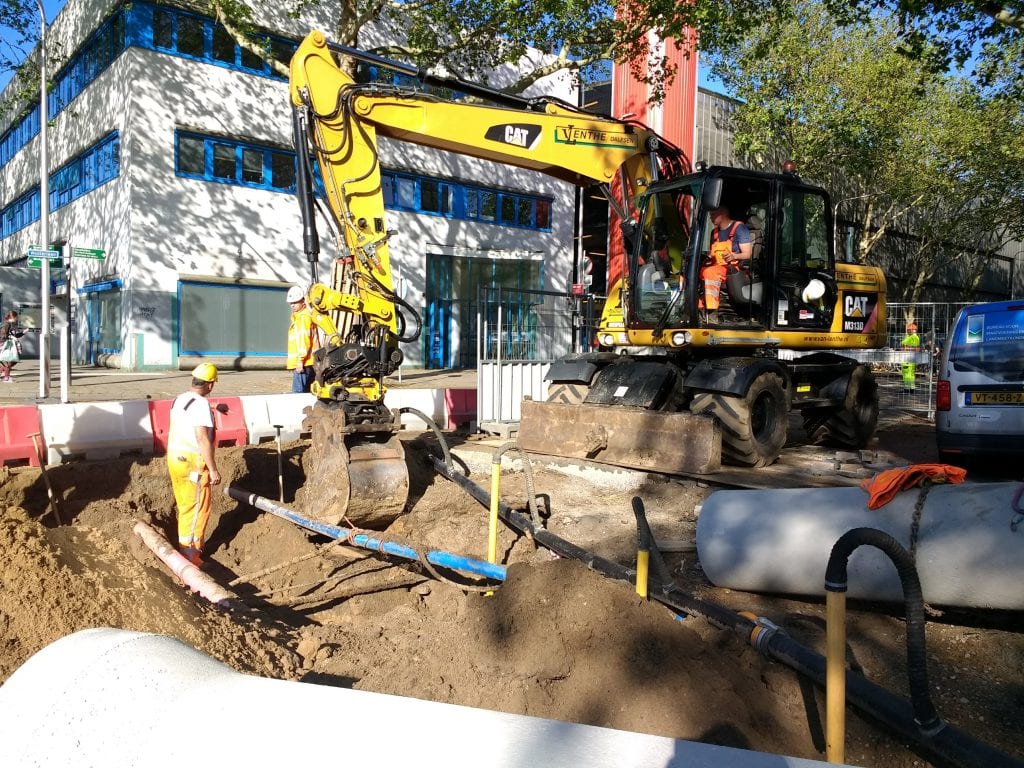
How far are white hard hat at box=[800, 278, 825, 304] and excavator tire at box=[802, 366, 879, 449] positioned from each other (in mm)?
1812

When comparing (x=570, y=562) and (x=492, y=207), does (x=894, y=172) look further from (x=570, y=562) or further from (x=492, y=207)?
(x=570, y=562)

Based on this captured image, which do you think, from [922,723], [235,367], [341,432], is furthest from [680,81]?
[922,723]

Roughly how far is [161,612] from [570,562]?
2393 mm

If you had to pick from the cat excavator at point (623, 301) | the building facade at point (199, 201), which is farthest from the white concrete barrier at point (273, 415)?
the building facade at point (199, 201)

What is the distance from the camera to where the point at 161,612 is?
445cm

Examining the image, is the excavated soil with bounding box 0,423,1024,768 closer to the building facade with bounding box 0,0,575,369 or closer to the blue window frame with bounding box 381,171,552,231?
Answer: the building facade with bounding box 0,0,575,369

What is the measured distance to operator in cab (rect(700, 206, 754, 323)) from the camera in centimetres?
817

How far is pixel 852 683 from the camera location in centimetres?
346

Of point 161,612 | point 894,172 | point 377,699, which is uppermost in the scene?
point 894,172

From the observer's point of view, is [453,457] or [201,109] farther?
[201,109]

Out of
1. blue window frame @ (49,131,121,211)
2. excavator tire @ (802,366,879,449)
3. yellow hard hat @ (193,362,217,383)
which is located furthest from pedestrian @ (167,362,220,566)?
blue window frame @ (49,131,121,211)

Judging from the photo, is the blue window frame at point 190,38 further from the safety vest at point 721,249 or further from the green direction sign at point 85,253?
the safety vest at point 721,249

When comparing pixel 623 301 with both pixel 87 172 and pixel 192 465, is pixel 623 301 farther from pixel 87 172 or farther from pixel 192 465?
pixel 87 172

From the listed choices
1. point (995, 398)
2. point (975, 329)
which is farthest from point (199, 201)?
point (995, 398)
